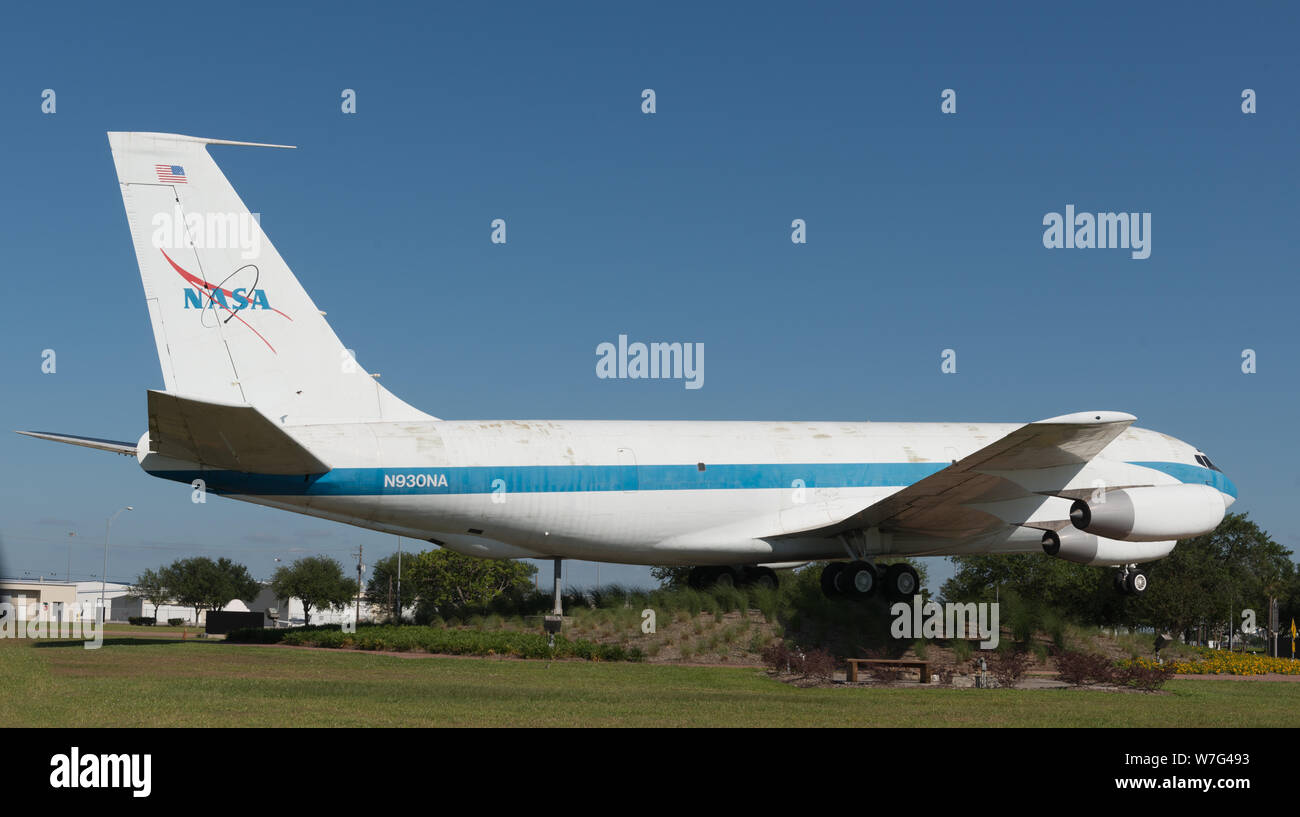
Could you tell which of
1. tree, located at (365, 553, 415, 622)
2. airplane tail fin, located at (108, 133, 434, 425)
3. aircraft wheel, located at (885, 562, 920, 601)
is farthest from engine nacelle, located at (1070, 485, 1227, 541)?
tree, located at (365, 553, 415, 622)

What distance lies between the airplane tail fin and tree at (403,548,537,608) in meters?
71.9

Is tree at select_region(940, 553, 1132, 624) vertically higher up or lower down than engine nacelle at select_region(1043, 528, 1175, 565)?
lower down

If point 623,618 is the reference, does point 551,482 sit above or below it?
above

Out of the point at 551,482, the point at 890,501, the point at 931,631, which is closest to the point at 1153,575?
the point at 931,631

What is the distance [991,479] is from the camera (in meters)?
24.9

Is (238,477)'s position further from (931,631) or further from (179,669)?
(931,631)

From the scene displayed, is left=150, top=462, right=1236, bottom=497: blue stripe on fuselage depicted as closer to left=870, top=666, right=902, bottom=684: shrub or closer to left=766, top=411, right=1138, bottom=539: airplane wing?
left=766, top=411, right=1138, bottom=539: airplane wing

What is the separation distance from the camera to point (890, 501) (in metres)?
25.7

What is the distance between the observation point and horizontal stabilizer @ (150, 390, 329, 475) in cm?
1888

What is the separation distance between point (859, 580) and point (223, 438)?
572 inches

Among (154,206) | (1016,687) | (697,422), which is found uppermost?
(154,206)

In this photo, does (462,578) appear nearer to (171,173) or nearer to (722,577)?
(722,577)

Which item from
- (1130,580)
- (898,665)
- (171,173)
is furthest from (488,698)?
(1130,580)
